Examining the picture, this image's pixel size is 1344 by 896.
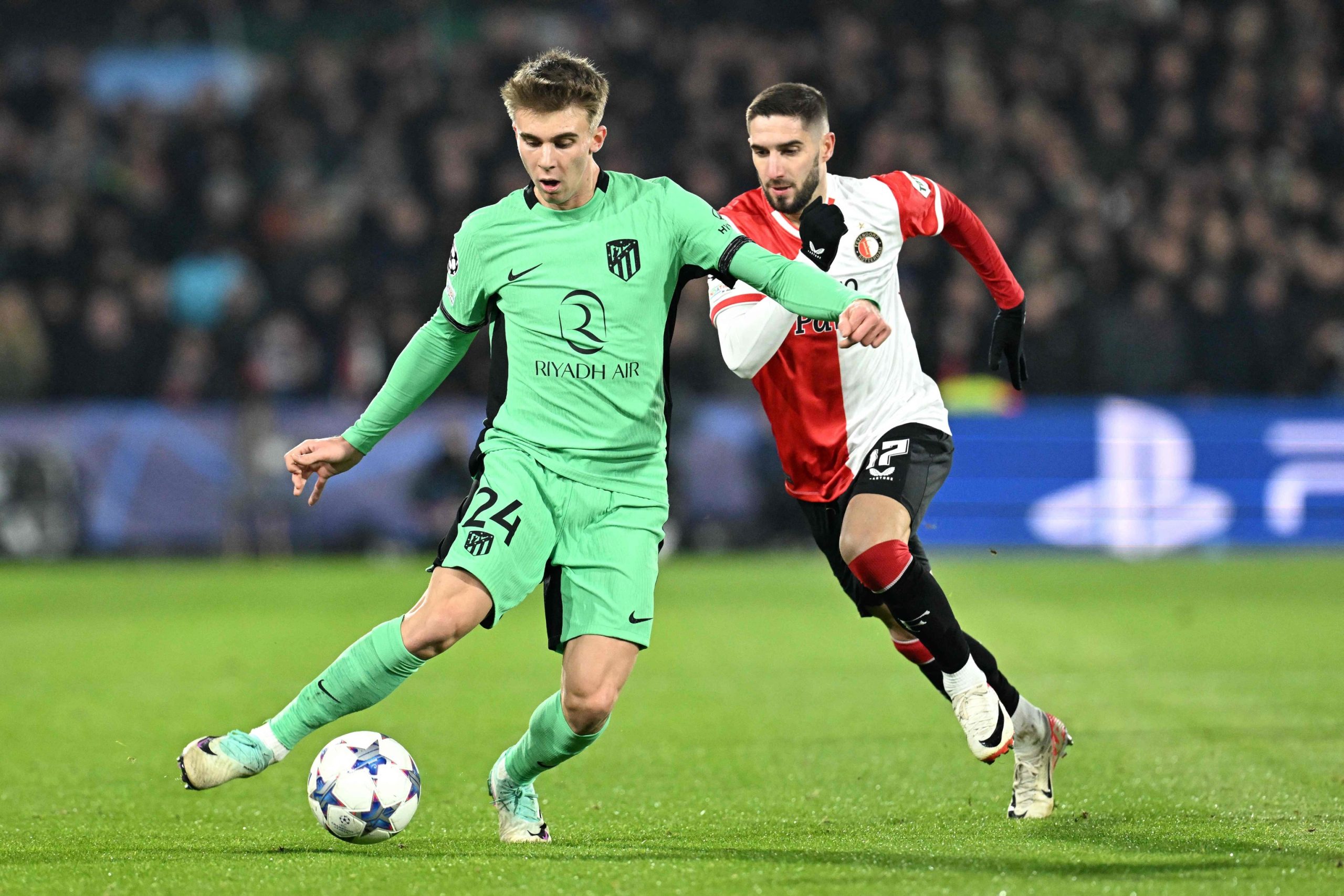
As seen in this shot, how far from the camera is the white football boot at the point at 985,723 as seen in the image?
5.16m

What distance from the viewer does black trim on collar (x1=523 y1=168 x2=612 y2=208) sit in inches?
194

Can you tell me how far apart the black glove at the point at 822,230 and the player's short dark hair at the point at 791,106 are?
41cm

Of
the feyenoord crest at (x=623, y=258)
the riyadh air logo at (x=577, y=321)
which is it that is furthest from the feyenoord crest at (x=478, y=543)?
the feyenoord crest at (x=623, y=258)

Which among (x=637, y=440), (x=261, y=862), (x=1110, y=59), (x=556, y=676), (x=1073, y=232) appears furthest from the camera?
(x=1110, y=59)

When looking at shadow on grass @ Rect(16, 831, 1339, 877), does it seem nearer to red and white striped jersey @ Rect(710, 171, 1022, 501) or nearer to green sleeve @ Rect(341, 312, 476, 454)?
green sleeve @ Rect(341, 312, 476, 454)

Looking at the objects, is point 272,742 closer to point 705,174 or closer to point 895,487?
point 895,487

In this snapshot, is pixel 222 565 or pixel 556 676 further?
pixel 222 565

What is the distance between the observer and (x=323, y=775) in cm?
477

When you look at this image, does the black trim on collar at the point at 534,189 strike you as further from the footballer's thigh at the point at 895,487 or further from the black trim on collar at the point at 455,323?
the footballer's thigh at the point at 895,487

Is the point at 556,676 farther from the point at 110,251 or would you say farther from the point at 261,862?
the point at 110,251

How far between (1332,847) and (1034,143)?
13.6m

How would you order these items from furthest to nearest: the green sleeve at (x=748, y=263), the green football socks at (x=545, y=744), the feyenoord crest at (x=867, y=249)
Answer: the feyenoord crest at (x=867, y=249) < the green football socks at (x=545, y=744) < the green sleeve at (x=748, y=263)

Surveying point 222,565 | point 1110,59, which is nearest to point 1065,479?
point 1110,59

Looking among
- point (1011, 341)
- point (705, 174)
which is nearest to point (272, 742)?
point (1011, 341)
